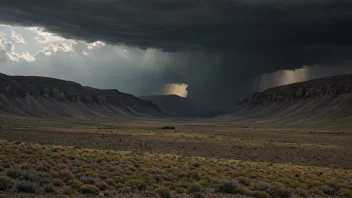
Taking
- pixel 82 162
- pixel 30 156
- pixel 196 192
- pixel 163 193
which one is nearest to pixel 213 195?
pixel 196 192

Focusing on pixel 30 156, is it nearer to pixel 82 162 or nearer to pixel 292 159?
pixel 82 162

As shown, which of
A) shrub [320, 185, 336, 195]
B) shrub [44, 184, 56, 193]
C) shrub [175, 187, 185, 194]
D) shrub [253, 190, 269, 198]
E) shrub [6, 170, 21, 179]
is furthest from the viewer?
shrub [320, 185, 336, 195]

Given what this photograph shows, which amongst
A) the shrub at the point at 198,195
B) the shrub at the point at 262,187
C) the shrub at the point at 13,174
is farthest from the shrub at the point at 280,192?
the shrub at the point at 13,174

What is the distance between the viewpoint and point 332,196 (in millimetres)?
18000

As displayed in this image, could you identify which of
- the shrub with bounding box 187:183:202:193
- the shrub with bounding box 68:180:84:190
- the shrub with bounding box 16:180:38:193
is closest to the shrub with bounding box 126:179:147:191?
the shrub with bounding box 187:183:202:193

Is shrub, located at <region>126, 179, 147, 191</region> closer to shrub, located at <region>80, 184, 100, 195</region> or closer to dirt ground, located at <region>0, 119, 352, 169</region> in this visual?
shrub, located at <region>80, 184, 100, 195</region>

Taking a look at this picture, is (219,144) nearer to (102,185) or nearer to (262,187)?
(262,187)

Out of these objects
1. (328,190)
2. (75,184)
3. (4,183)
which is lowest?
(328,190)

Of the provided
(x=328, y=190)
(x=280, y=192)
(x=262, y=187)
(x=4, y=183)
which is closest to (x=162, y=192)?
(x=262, y=187)

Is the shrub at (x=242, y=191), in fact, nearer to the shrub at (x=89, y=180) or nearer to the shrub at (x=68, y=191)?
the shrub at (x=89, y=180)

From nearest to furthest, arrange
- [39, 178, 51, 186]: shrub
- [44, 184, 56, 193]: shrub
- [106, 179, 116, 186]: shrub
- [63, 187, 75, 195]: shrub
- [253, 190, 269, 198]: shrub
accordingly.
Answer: [63, 187, 75, 195]: shrub → [44, 184, 56, 193]: shrub → [39, 178, 51, 186]: shrub → [253, 190, 269, 198]: shrub → [106, 179, 116, 186]: shrub

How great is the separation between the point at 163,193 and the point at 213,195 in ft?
7.48

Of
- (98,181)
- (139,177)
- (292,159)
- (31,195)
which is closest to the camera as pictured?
(31,195)

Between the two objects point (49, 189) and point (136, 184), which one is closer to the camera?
point (49, 189)
